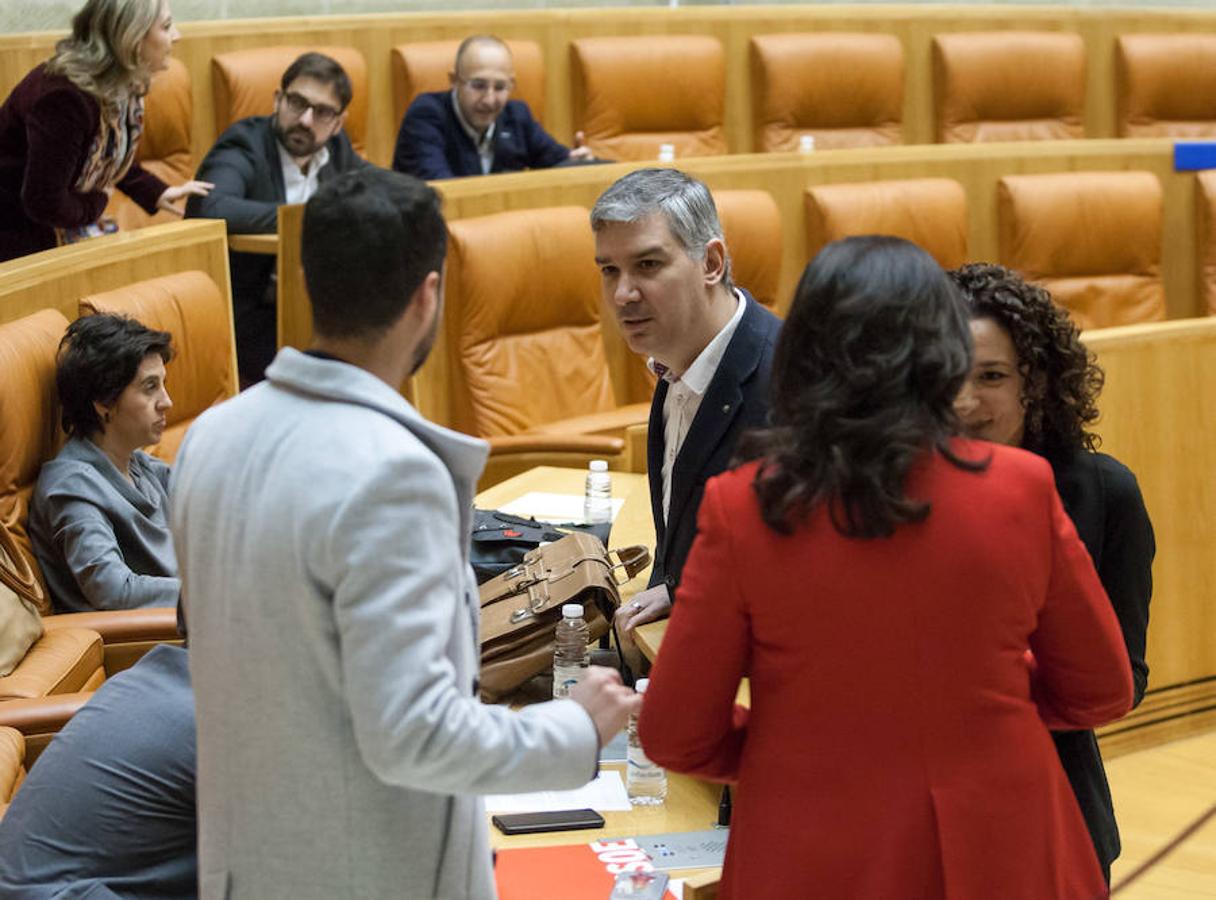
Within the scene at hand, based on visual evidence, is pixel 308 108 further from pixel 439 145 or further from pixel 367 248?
pixel 367 248

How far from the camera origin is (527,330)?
15.9 feet

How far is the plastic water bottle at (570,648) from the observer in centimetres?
240

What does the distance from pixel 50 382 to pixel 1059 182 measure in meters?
3.47

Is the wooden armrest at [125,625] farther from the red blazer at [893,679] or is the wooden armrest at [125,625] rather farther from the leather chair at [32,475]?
the red blazer at [893,679]

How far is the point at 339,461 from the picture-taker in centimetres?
131

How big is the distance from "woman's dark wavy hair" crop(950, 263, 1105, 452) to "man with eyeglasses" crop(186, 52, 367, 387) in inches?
122

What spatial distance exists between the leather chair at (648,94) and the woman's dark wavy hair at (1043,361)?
14.7ft

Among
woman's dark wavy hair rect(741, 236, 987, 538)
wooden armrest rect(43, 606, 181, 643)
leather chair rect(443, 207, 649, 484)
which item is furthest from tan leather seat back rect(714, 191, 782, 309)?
woman's dark wavy hair rect(741, 236, 987, 538)

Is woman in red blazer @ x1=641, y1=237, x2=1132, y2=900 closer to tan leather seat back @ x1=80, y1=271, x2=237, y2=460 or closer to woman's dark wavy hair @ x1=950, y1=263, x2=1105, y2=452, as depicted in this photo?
woman's dark wavy hair @ x1=950, y1=263, x2=1105, y2=452

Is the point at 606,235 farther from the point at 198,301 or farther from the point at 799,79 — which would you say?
the point at 799,79

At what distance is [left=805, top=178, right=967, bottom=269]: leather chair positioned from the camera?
5.19m

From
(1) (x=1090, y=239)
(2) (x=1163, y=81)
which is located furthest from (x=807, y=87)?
(2) (x=1163, y=81)

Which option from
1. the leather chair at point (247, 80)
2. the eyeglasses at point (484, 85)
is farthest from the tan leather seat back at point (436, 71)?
the eyeglasses at point (484, 85)

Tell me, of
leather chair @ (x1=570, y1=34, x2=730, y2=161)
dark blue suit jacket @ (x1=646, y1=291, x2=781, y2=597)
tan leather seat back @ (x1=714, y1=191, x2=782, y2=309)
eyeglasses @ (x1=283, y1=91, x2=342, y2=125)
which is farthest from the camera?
leather chair @ (x1=570, y1=34, x2=730, y2=161)
